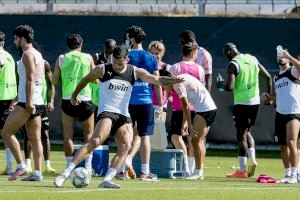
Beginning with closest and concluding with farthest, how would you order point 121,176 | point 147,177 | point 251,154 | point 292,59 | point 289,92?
point 292,59 < point 147,177 < point 121,176 < point 289,92 < point 251,154

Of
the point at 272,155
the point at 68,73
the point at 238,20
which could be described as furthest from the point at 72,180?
the point at 238,20

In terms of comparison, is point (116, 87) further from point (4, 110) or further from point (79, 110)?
point (4, 110)

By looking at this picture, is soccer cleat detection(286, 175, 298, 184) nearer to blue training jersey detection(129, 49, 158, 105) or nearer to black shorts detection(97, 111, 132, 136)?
blue training jersey detection(129, 49, 158, 105)

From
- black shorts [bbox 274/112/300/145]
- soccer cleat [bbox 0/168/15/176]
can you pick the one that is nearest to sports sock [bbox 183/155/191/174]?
black shorts [bbox 274/112/300/145]

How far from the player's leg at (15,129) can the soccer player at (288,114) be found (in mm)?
4077

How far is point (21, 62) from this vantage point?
1691 cm

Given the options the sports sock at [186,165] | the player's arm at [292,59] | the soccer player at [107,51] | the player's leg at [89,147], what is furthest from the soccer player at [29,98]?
the player's arm at [292,59]

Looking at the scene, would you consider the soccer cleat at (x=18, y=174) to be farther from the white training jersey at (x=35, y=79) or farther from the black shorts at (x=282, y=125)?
the black shorts at (x=282, y=125)

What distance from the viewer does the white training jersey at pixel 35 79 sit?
659 inches

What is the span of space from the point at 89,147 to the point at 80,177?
0.43 meters

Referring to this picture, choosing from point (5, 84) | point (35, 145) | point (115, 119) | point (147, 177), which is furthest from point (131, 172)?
point (5, 84)

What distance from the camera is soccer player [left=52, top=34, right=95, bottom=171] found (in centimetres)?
1859

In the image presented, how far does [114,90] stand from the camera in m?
15.5

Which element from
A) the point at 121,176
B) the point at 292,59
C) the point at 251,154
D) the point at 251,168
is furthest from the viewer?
the point at 251,154
